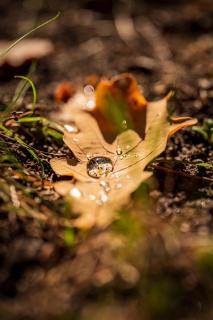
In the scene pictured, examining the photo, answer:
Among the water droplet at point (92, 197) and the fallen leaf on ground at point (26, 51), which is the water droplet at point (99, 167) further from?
the fallen leaf on ground at point (26, 51)

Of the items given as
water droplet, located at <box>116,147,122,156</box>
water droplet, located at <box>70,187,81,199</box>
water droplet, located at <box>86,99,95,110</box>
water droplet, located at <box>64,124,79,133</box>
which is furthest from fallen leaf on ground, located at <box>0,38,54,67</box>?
water droplet, located at <box>70,187,81,199</box>

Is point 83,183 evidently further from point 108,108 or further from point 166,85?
point 166,85

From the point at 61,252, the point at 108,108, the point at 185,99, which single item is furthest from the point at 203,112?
the point at 61,252

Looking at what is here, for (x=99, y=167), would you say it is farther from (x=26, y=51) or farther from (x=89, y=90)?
(x=26, y=51)

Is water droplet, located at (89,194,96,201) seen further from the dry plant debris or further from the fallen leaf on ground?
the fallen leaf on ground

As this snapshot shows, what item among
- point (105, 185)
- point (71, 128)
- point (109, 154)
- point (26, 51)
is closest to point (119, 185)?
point (105, 185)

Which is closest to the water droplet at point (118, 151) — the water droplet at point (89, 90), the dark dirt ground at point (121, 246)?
the dark dirt ground at point (121, 246)
